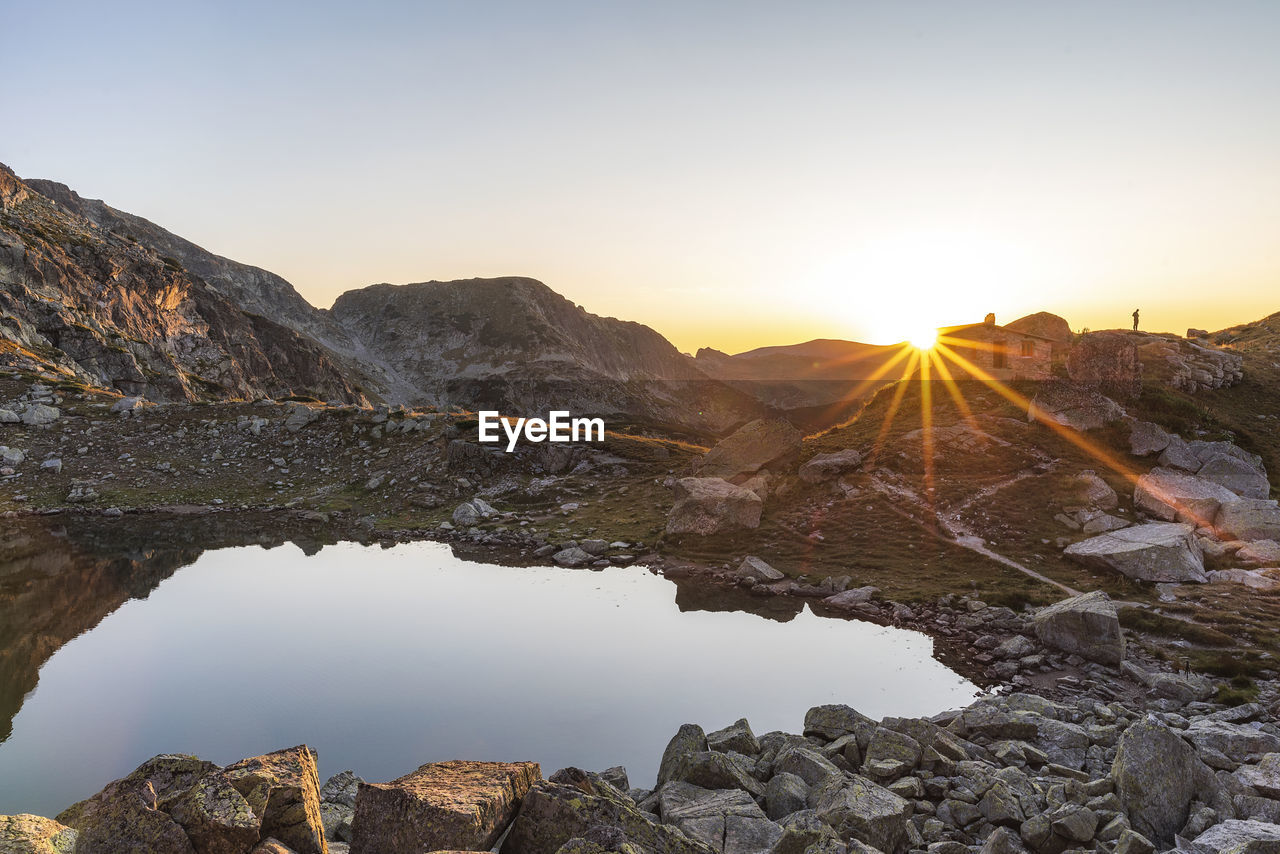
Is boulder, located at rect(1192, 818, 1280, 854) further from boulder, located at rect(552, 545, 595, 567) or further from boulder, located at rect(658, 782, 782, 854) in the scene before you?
boulder, located at rect(552, 545, 595, 567)

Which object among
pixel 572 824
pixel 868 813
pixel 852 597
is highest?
pixel 572 824

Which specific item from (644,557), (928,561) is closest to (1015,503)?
(928,561)

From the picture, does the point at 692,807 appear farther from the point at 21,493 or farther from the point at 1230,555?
the point at 21,493

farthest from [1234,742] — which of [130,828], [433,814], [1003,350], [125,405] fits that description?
[125,405]

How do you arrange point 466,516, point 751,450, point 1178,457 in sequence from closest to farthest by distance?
1. point 1178,457
2. point 466,516
3. point 751,450

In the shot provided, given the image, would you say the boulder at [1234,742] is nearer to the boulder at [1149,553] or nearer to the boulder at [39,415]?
the boulder at [1149,553]

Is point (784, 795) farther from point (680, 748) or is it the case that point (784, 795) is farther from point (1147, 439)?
point (1147, 439)
